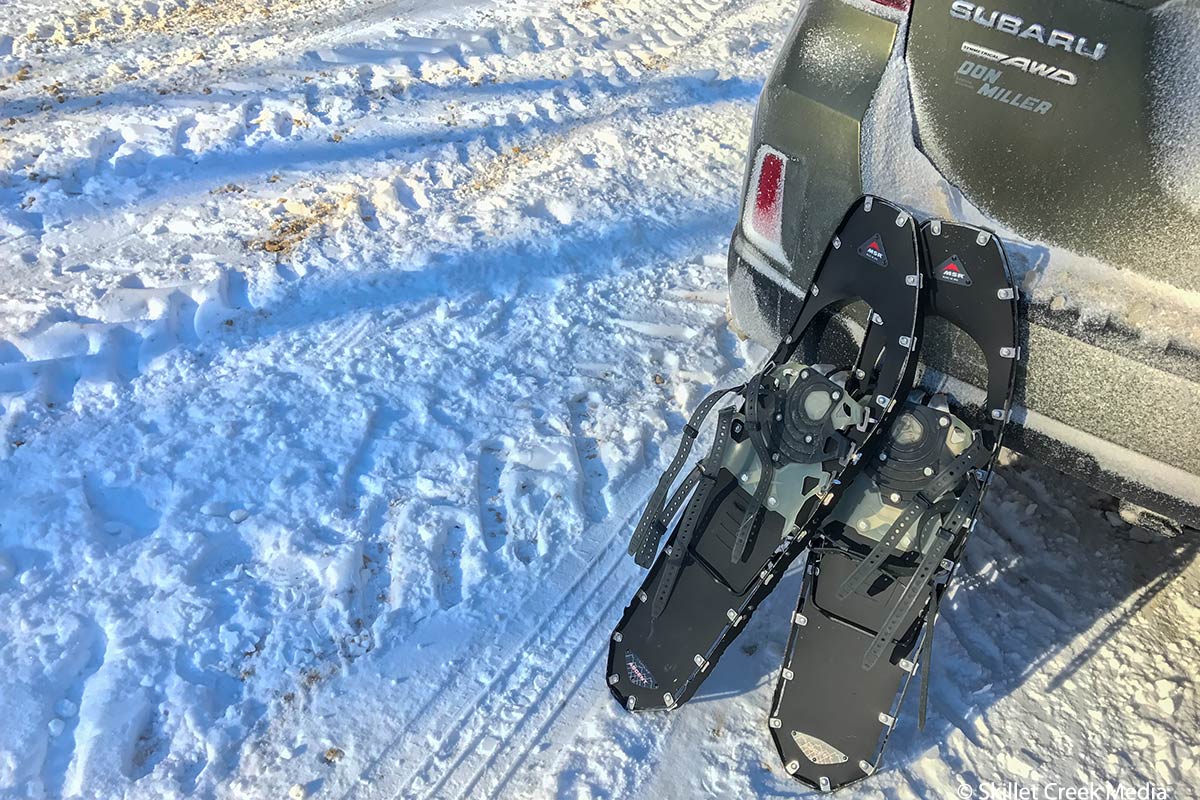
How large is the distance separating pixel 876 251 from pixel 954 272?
0.21m

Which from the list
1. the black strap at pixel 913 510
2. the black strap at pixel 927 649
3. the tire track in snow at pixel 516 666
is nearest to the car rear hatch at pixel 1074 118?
the black strap at pixel 913 510

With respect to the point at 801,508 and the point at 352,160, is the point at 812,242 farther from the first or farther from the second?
the point at 352,160

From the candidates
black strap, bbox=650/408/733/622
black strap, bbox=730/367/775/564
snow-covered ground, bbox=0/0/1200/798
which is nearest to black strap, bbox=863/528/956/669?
snow-covered ground, bbox=0/0/1200/798

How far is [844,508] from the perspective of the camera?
237 cm

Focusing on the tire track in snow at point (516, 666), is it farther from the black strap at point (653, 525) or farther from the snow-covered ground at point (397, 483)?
the black strap at point (653, 525)

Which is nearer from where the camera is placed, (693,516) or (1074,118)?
(1074,118)

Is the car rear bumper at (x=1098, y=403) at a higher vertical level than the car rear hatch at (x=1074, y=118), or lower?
lower

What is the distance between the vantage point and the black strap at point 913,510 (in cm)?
221

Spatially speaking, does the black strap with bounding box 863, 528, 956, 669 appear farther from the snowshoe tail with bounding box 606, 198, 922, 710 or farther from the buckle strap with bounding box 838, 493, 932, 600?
the snowshoe tail with bounding box 606, 198, 922, 710

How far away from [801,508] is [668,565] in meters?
0.41

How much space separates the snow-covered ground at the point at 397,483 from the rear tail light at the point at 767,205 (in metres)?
0.79

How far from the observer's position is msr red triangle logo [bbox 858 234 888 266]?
230cm

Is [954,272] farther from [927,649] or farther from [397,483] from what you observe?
[397,483]

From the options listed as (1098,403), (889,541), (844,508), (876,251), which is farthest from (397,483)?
(1098,403)
